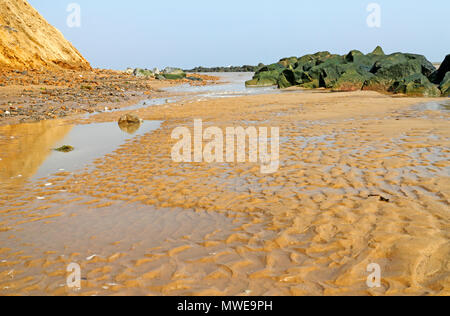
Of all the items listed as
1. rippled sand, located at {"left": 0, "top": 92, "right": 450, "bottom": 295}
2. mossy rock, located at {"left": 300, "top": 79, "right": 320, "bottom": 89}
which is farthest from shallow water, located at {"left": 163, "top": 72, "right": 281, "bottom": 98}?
rippled sand, located at {"left": 0, "top": 92, "right": 450, "bottom": 295}

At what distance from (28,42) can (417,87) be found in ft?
83.0

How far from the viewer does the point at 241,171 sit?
232 inches

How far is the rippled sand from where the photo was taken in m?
2.92

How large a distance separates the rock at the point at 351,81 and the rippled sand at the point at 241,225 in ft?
49.5

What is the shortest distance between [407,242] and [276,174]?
98.0 inches

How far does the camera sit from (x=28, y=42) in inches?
1011

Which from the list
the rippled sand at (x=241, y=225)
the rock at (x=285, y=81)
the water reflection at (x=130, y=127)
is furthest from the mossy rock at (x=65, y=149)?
the rock at (x=285, y=81)

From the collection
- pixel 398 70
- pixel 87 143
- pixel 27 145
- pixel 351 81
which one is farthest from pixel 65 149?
pixel 398 70

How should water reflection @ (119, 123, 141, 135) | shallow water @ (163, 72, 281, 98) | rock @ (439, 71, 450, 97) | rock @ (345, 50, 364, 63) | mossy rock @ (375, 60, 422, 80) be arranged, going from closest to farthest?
water reflection @ (119, 123, 141, 135) → rock @ (439, 71, 450, 97) → mossy rock @ (375, 60, 422, 80) → shallow water @ (163, 72, 281, 98) → rock @ (345, 50, 364, 63)

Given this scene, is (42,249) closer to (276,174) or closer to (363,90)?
(276,174)

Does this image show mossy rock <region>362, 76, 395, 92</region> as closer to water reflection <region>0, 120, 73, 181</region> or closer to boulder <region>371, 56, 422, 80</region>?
boulder <region>371, 56, 422, 80</region>

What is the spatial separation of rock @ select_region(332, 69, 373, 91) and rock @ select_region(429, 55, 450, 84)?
3.53 m
